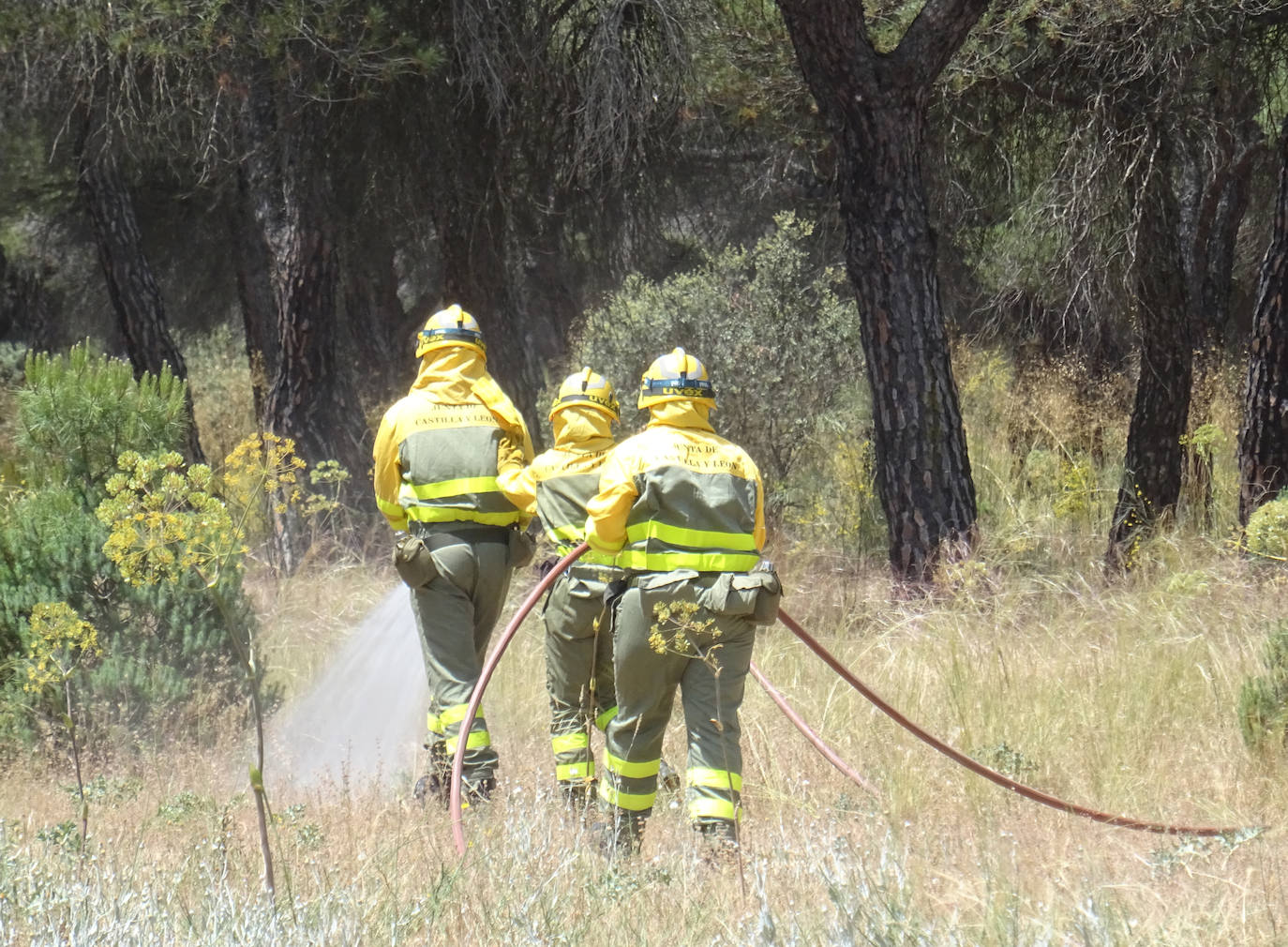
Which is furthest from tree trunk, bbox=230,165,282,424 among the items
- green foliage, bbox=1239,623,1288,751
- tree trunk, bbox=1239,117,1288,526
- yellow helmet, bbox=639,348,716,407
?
green foliage, bbox=1239,623,1288,751

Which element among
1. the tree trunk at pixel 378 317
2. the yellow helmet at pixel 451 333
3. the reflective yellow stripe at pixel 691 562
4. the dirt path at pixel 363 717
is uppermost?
the tree trunk at pixel 378 317

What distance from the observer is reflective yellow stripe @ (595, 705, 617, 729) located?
17.1 ft

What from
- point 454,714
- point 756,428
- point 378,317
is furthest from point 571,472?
point 378,317

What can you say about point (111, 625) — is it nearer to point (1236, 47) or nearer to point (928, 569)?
point (928, 569)

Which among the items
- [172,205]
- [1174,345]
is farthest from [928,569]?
[172,205]

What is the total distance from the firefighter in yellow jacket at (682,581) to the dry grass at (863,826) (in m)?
0.23

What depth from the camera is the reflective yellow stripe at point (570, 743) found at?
5.12 m

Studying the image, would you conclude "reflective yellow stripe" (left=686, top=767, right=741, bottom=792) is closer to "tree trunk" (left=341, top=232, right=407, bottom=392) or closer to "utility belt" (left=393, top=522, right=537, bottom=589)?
"utility belt" (left=393, top=522, right=537, bottom=589)

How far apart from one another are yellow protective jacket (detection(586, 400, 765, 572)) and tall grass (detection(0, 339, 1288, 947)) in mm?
850

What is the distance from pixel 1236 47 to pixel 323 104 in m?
6.03

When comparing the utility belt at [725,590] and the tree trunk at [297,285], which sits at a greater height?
the tree trunk at [297,285]

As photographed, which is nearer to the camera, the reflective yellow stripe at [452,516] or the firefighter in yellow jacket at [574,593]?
the firefighter in yellow jacket at [574,593]

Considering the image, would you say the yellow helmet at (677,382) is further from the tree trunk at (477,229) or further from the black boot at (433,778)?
the tree trunk at (477,229)

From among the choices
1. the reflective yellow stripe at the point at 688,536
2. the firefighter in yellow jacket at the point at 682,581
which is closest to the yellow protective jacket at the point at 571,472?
the firefighter in yellow jacket at the point at 682,581
